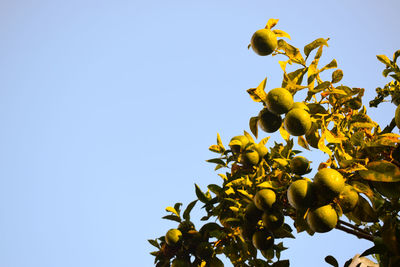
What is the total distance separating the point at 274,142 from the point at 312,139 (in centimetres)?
69

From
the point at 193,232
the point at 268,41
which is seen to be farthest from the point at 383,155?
the point at 193,232

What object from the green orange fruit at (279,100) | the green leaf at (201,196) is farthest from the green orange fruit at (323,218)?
the green leaf at (201,196)

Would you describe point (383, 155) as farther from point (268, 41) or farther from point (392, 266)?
point (268, 41)

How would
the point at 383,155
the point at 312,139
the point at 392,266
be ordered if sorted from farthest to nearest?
the point at 312,139, the point at 383,155, the point at 392,266

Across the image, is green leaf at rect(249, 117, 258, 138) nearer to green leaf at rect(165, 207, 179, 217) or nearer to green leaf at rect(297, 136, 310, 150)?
green leaf at rect(297, 136, 310, 150)

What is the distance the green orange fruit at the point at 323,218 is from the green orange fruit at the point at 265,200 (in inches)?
12.1

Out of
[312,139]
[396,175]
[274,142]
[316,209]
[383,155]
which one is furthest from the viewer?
[274,142]

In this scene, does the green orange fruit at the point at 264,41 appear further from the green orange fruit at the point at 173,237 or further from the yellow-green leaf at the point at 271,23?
the green orange fruit at the point at 173,237

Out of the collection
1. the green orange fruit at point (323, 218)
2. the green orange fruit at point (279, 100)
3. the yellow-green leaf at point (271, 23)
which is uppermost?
the yellow-green leaf at point (271, 23)

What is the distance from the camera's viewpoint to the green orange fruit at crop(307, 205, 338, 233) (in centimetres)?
250

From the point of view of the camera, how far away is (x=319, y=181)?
246 centimetres

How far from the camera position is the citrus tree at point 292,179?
2547 millimetres

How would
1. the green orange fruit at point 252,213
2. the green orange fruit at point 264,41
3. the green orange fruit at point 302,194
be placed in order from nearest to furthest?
the green orange fruit at point 302,194 → the green orange fruit at point 252,213 → the green orange fruit at point 264,41

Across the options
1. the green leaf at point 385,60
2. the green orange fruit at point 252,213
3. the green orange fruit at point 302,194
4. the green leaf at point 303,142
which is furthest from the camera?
the green leaf at point 385,60
